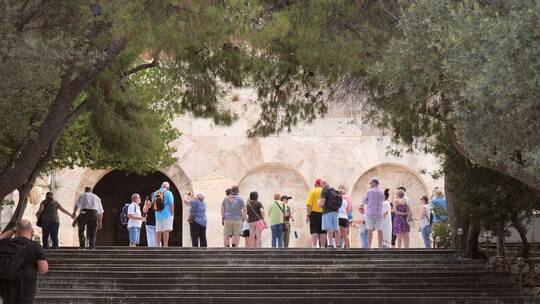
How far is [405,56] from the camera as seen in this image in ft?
45.5

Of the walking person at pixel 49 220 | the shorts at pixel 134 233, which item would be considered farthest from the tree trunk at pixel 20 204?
the shorts at pixel 134 233

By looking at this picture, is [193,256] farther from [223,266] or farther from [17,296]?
[17,296]

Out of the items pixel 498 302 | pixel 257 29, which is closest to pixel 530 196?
pixel 498 302

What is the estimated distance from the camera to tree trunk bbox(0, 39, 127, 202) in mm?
17281

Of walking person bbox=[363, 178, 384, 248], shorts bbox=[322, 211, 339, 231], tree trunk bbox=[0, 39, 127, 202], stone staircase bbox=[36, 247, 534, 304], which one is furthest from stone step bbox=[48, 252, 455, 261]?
tree trunk bbox=[0, 39, 127, 202]

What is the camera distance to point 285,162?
32.1m

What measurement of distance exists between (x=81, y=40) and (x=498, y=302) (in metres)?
7.20

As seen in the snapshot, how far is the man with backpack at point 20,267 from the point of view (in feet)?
38.9

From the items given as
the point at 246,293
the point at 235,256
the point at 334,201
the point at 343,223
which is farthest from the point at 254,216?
the point at 246,293

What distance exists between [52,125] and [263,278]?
13.1 ft

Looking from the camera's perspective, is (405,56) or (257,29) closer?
(405,56)

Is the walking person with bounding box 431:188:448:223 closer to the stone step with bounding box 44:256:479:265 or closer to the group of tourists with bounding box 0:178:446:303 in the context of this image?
the group of tourists with bounding box 0:178:446:303

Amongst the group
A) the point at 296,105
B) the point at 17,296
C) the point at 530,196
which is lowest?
the point at 17,296

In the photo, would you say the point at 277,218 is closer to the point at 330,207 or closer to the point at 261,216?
the point at 261,216
